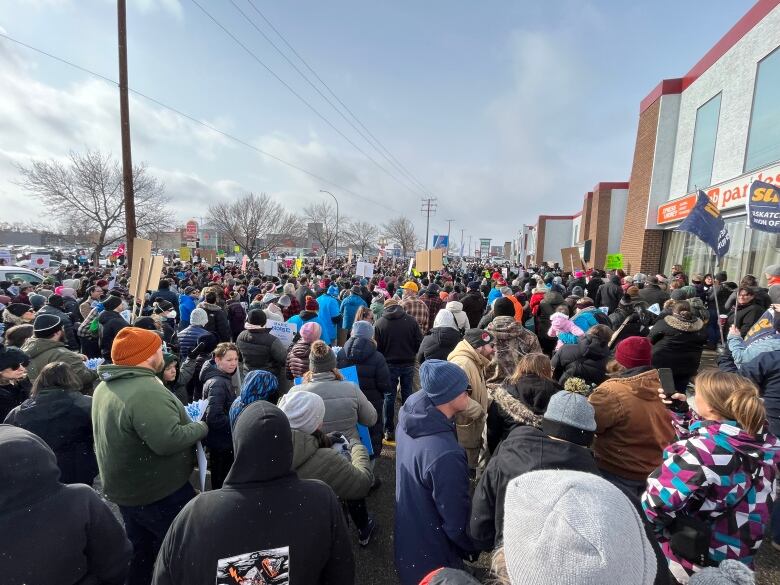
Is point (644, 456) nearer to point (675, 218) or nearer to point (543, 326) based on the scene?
point (543, 326)

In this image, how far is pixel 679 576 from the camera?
2.24m

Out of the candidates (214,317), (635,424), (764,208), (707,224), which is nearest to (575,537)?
(635,424)

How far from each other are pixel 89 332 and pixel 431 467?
6.68 meters

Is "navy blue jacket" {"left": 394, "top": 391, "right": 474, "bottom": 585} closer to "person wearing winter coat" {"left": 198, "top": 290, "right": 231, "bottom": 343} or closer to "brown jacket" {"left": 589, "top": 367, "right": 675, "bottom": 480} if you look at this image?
"brown jacket" {"left": 589, "top": 367, "right": 675, "bottom": 480}

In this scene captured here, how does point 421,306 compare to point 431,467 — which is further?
point 421,306

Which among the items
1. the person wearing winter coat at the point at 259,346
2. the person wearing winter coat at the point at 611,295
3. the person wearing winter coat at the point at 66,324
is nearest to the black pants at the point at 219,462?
the person wearing winter coat at the point at 259,346

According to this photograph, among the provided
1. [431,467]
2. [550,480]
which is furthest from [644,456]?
[550,480]

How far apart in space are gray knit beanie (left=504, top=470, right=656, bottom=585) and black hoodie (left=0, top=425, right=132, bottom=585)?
1817mm

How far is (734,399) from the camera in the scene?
2137mm

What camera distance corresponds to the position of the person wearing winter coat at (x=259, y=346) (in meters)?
4.83

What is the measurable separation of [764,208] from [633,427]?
670 centimetres

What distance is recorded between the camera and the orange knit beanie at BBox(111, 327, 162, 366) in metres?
2.56

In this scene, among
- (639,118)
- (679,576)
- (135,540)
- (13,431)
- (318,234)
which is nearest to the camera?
(13,431)

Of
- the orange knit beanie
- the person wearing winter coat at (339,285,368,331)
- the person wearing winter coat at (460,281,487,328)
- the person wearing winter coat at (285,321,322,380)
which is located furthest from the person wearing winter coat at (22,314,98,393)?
the person wearing winter coat at (460,281,487,328)
